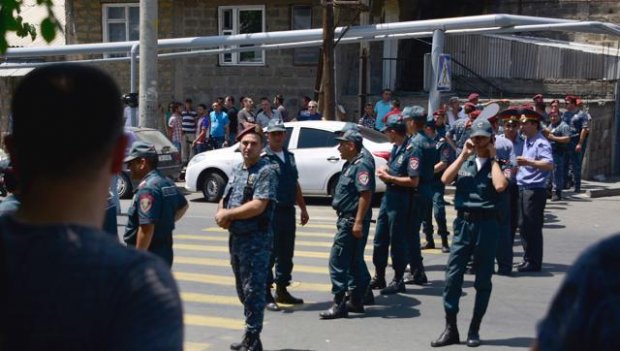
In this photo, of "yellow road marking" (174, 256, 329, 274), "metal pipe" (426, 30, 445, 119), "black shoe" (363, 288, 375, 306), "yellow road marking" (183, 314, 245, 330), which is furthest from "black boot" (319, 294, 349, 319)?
"metal pipe" (426, 30, 445, 119)

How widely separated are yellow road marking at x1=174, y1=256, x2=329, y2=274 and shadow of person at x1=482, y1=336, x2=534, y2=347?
335cm

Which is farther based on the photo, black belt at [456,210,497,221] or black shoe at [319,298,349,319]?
black shoe at [319,298,349,319]

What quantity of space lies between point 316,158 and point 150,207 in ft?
34.7

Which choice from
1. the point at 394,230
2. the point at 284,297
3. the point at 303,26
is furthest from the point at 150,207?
the point at 303,26

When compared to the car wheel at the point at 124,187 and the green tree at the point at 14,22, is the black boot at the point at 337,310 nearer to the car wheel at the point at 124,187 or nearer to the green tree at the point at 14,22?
the green tree at the point at 14,22

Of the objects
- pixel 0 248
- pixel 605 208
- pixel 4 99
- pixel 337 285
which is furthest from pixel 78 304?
pixel 4 99

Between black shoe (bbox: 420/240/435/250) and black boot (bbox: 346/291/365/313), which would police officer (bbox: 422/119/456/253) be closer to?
black shoe (bbox: 420/240/435/250)

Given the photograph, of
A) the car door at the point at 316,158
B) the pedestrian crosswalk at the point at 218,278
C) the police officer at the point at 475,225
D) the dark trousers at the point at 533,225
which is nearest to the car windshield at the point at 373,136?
the car door at the point at 316,158

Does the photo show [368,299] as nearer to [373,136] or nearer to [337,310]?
[337,310]

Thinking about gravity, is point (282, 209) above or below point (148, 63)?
below

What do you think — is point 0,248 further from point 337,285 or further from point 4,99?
point 4,99

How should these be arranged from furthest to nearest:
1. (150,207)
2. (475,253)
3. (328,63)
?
1. (328,63)
2. (475,253)
3. (150,207)

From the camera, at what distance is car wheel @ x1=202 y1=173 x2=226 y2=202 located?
18.3 metres

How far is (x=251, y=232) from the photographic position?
26.1 ft
